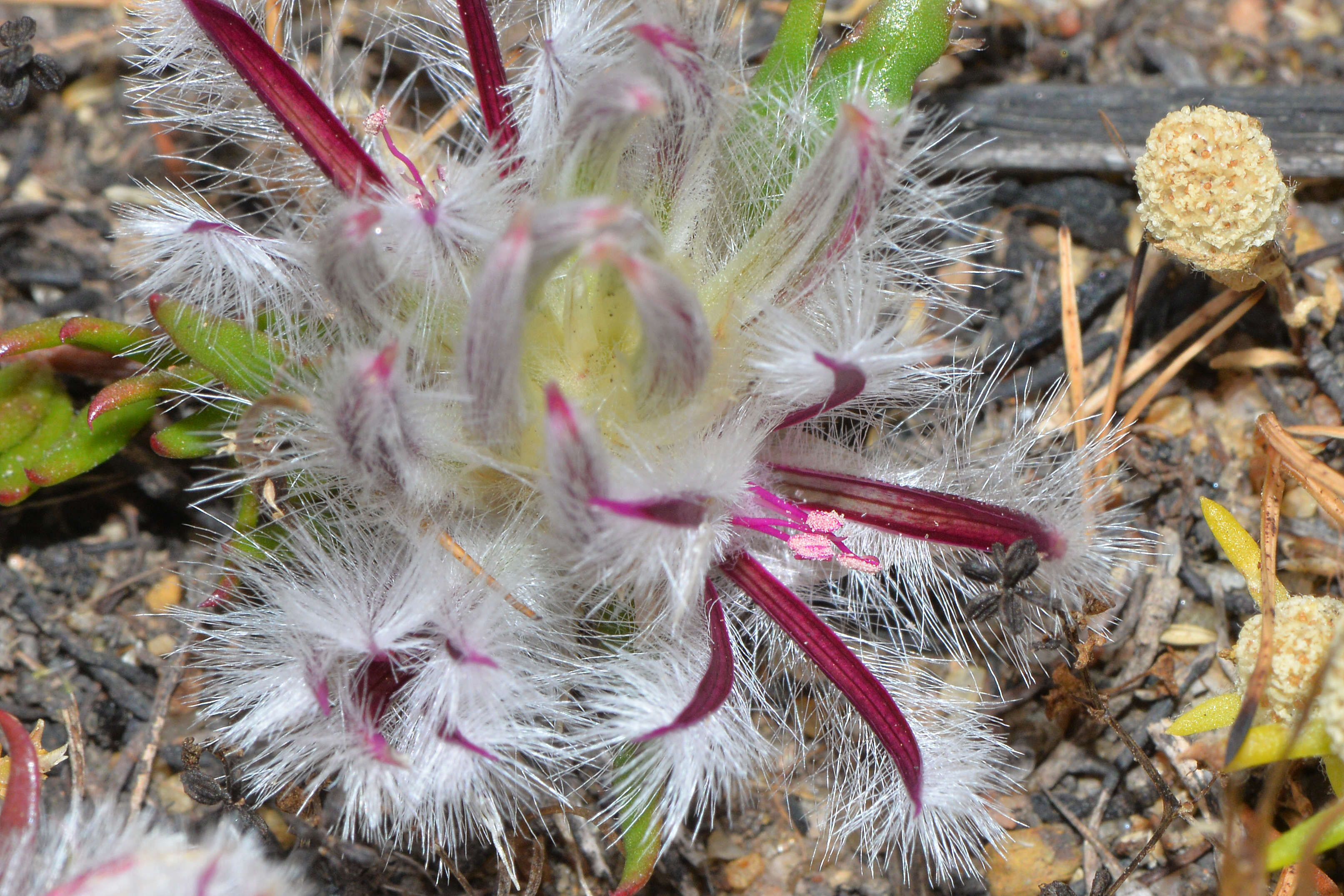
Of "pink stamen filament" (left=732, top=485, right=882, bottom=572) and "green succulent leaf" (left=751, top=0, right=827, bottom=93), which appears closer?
"pink stamen filament" (left=732, top=485, right=882, bottom=572)

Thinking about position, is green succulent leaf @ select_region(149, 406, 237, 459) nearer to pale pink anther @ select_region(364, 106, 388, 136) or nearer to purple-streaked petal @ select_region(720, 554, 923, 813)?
pale pink anther @ select_region(364, 106, 388, 136)

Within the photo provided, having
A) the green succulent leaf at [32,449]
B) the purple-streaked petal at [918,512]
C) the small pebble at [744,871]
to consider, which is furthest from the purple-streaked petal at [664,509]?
the green succulent leaf at [32,449]

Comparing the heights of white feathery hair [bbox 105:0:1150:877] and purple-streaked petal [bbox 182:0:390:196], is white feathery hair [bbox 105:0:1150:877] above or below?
below

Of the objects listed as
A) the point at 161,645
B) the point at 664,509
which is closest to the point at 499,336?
the point at 664,509

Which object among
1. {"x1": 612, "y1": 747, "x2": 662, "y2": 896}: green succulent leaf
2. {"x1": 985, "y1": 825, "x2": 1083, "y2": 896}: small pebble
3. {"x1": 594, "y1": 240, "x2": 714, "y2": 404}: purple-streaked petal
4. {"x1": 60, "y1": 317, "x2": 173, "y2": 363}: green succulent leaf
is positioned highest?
{"x1": 594, "y1": 240, "x2": 714, "y2": 404}: purple-streaked petal

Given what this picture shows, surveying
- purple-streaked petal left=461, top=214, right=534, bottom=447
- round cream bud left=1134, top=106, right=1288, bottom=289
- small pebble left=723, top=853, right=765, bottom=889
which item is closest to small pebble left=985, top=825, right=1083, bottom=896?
small pebble left=723, top=853, right=765, bottom=889

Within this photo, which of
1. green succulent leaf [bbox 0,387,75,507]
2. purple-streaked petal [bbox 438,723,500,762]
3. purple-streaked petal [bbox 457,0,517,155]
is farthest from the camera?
green succulent leaf [bbox 0,387,75,507]

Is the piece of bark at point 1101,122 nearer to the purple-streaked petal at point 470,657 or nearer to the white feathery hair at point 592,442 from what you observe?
the white feathery hair at point 592,442
